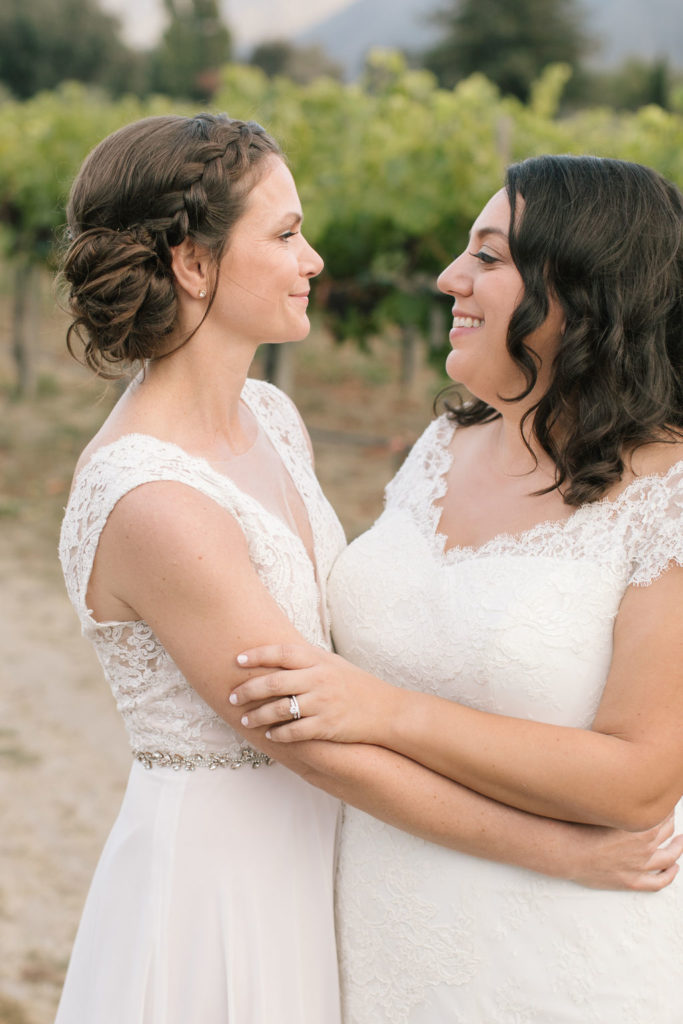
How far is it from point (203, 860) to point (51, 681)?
3.99m

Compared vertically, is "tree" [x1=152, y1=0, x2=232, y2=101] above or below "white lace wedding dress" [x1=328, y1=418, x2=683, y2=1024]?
above

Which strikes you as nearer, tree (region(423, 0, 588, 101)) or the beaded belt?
the beaded belt

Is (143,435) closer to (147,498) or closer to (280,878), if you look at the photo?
(147,498)

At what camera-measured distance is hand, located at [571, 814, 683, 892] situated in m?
2.00

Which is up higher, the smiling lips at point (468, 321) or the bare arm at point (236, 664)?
the smiling lips at point (468, 321)

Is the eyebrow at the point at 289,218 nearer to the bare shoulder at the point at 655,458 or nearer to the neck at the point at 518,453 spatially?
the neck at the point at 518,453

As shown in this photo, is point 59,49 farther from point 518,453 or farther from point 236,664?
point 236,664

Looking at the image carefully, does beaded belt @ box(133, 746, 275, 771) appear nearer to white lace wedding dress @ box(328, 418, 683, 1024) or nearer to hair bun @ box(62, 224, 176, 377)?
white lace wedding dress @ box(328, 418, 683, 1024)

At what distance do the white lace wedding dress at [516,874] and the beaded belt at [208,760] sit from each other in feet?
0.93

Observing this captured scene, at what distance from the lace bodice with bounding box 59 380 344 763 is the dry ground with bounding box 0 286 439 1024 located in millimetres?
Answer: 321

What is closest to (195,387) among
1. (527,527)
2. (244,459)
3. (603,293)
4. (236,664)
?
(244,459)

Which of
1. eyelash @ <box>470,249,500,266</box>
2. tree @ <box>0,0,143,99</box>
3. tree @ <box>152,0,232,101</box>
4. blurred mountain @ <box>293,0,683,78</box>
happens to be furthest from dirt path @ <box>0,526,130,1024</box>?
tree @ <box>0,0,143,99</box>

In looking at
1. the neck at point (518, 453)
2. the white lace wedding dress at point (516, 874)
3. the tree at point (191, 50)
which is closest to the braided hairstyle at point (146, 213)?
the neck at point (518, 453)

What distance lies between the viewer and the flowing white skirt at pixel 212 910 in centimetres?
217
